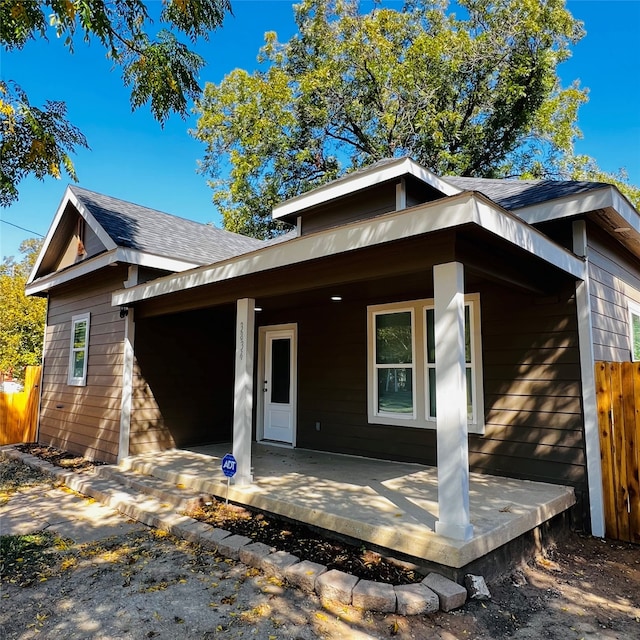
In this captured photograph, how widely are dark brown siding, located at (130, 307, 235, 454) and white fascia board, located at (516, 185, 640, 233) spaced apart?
179 inches

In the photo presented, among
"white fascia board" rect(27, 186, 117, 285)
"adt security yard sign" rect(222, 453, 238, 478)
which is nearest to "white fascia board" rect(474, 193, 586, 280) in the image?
"adt security yard sign" rect(222, 453, 238, 478)

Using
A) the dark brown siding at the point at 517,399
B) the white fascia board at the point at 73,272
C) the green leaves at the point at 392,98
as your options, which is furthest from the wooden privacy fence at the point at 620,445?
the green leaves at the point at 392,98

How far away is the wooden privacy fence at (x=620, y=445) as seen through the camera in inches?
163

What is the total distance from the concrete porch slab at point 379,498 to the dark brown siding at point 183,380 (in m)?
0.79

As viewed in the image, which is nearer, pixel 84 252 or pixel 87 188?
pixel 84 252

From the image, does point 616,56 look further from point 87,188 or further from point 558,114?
point 87,188

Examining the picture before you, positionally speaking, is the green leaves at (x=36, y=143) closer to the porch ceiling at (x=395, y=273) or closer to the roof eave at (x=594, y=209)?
the porch ceiling at (x=395, y=273)

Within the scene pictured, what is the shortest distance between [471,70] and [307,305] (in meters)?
13.9

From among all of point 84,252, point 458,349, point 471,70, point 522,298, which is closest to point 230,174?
point 471,70

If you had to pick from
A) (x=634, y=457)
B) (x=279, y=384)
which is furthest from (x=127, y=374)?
(x=634, y=457)

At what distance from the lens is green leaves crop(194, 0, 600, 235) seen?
51.1 ft

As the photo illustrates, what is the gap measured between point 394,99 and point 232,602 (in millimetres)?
17655

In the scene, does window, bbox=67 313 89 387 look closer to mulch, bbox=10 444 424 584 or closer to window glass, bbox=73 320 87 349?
window glass, bbox=73 320 87 349

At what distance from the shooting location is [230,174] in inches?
737
